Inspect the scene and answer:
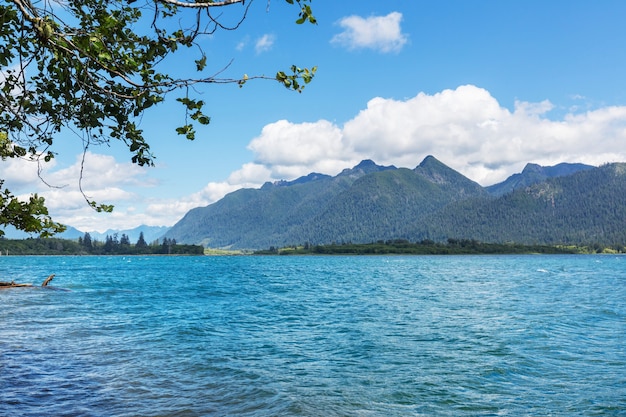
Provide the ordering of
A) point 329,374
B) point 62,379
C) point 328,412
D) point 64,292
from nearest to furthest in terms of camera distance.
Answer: point 328,412, point 62,379, point 329,374, point 64,292

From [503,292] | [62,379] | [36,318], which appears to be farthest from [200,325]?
[503,292]

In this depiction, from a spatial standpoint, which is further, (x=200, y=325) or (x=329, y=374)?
(x=200, y=325)

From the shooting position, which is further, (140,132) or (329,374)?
(329,374)

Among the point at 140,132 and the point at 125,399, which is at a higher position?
the point at 140,132

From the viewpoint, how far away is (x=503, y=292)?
72.2 metres

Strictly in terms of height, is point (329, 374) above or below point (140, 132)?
below

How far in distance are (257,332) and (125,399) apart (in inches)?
724

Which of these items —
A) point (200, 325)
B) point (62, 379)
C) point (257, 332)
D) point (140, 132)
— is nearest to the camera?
point (140, 132)

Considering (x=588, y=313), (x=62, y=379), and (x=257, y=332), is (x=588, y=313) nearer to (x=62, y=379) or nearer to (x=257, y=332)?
(x=257, y=332)

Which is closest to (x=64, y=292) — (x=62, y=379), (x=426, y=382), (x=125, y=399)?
(x=62, y=379)

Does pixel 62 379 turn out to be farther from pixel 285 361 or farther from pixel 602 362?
pixel 602 362

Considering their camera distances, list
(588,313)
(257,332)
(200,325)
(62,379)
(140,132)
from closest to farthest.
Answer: (140,132), (62,379), (257,332), (200,325), (588,313)

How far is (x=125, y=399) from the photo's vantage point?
18594 millimetres

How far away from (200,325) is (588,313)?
125 feet
